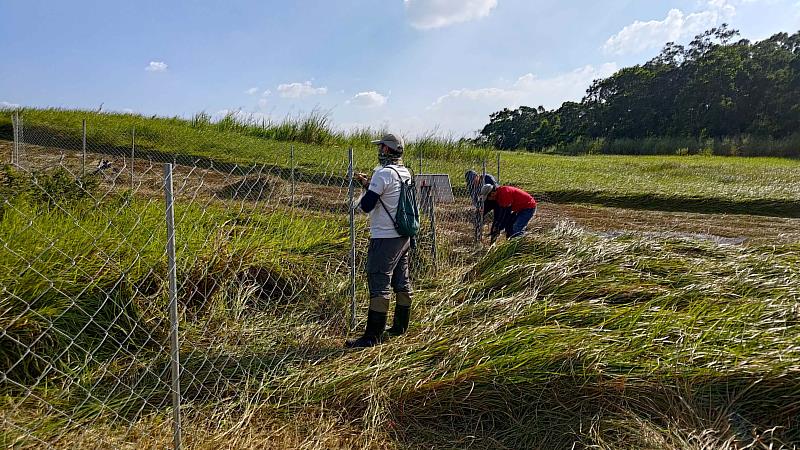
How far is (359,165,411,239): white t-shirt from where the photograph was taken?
306 centimetres

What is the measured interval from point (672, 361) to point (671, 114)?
42420 millimetres

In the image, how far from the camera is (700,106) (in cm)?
3747

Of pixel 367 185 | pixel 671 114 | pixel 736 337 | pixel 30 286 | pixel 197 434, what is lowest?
pixel 197 434

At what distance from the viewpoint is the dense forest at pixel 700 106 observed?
31.7m

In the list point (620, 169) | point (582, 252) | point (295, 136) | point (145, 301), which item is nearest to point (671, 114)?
point (620, 169)

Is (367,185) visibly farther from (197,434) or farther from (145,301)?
(197,434)

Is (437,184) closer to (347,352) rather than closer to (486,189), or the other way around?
(486,189)

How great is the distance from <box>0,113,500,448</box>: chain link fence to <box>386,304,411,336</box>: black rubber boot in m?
0.28

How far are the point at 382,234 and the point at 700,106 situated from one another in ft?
139

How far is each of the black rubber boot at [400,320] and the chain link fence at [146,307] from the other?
11.1 inches

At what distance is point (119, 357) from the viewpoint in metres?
2.50

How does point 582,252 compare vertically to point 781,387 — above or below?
above

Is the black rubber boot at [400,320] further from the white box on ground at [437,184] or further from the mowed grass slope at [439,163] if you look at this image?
the mowed grass slope at [439,163]

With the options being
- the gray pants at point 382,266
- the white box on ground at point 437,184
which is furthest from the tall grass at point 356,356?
the white box on ground at point 437,184
